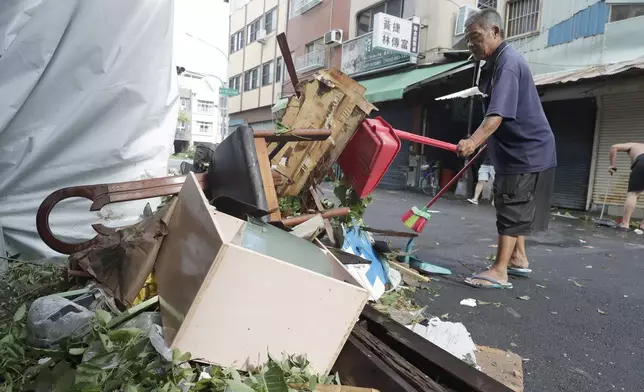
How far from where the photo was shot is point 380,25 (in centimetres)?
1234

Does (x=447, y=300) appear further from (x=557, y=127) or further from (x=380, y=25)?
(x=380, y=25)

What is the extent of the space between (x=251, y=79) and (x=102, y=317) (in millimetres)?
28507

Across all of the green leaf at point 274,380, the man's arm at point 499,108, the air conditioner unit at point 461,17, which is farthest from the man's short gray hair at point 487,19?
the air conditioner unit at point 461,17

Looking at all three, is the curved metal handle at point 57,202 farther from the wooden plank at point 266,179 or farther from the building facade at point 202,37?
the building facade at point 202,37

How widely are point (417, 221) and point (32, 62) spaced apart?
286cm

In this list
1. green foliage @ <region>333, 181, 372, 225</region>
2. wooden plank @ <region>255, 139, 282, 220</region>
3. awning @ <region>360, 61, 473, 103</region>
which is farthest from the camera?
awning @ <region>360, 61, 473, 103</region>

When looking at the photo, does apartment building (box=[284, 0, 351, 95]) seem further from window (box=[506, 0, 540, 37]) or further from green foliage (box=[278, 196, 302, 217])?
green foliage (box=[278, 196, 302, 217])

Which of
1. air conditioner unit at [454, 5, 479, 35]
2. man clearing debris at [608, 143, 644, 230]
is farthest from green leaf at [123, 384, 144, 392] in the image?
air conditioner unit at [454, 5, 479, 35]

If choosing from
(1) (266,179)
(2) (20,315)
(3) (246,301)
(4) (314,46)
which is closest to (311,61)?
(4) (314,46)

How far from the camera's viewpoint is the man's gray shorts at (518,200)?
9.59ft

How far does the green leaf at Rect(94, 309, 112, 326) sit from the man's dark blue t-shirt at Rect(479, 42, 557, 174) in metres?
2.54

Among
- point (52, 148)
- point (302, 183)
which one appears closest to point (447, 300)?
point (302, 183)

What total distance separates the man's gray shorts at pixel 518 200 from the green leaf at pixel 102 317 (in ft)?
8.42

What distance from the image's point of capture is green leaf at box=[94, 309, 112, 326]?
1307 mm
